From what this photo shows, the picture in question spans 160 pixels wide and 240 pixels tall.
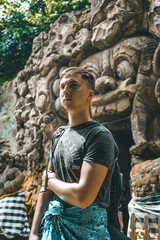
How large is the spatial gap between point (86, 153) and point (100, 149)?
72mm

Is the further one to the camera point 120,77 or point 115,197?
point 120,77

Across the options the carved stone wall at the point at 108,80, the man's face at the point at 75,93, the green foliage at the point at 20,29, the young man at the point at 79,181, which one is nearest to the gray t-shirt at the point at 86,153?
the young man at the point at 79,181

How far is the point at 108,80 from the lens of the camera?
371cm

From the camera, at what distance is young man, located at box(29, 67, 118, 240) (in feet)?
3.58

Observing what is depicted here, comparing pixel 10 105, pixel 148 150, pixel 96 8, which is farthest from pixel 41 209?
pixel 10 105

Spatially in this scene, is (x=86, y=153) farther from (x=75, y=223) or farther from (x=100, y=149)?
(x=75, y=223)

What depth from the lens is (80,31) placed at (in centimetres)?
433

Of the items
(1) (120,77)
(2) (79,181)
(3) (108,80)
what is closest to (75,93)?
(2) (79,181)

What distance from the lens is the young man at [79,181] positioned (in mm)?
1091

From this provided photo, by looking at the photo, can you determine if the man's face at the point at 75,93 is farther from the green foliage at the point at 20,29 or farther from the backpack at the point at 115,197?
the green foliage at the point at 20,29

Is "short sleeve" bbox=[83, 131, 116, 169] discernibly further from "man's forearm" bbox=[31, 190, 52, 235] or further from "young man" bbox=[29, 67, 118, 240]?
"man's forearm" bbox=[31, 190, 52, 235]

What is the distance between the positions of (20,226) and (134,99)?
7.23 ft

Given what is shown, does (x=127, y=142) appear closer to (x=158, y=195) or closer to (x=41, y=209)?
(x=158, y=195)

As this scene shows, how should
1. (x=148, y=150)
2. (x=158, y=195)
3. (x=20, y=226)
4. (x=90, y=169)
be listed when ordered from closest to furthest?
(x=90, y=169) → (x=158, y=195) → (x=20, y=226) → (x=148, y=150)
